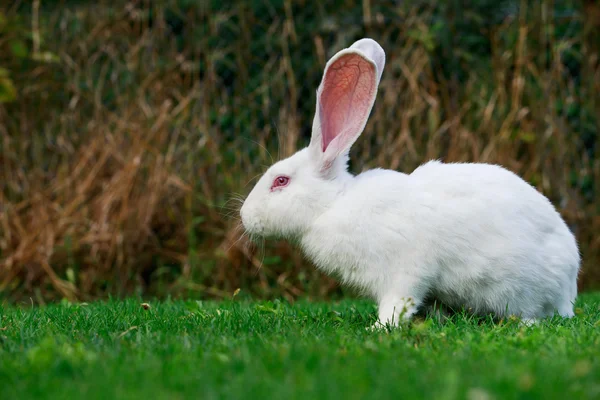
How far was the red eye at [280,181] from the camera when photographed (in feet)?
13.1

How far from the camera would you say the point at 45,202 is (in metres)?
6.67

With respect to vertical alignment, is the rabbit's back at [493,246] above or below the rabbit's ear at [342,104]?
below

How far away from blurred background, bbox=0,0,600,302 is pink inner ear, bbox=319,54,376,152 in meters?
2.52

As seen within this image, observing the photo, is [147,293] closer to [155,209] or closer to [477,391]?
[155,209]

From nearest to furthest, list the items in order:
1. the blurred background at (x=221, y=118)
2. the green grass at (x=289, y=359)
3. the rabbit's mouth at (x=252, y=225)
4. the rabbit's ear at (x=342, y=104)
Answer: the green grass at (x=289, y=359) < the rabbit's ear at (x=342, y=104) < the rabbit's mouth at (x=252, y=225) < the blurred background at (x=221, y=118)

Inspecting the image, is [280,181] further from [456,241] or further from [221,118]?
[221,118]

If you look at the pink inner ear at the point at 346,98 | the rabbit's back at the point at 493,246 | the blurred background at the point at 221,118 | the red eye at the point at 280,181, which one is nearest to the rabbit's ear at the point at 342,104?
the pink inner ear at the point at 346,98

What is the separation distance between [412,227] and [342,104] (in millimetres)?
797

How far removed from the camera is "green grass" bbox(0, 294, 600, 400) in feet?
6.25

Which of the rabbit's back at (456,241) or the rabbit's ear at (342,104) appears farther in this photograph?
the rabbit's ear at (342,104)

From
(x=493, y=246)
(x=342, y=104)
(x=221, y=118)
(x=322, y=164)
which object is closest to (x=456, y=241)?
(x=493, y=246)

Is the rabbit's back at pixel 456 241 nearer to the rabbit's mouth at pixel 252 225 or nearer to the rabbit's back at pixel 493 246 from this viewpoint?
the rabbit's back at pixel 493 246

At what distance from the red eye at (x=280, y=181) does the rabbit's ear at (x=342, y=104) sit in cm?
21

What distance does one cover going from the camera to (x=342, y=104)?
3959mm
